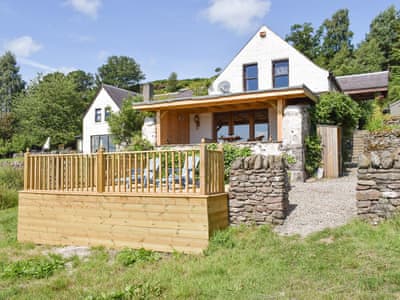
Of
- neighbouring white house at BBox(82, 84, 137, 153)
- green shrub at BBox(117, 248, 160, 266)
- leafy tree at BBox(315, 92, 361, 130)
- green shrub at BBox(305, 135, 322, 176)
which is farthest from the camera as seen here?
neighbouring white house at BBox(82, 84, 137, 153)

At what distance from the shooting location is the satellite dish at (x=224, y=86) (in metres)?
16.4

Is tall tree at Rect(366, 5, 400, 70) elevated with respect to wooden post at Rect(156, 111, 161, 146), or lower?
elevated

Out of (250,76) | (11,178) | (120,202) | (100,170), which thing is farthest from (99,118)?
(120,202)

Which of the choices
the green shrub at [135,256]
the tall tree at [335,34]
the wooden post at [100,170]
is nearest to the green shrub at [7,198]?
the wooden post at [100,170]

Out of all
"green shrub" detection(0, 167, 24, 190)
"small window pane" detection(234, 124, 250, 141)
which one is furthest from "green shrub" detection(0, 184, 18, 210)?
"small window pane" detection(234, 124, 250, 141)

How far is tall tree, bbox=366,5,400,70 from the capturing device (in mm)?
36094

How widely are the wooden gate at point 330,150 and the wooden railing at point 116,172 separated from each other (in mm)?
5965

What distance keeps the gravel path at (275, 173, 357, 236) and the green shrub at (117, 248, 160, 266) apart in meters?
2.26

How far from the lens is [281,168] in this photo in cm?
650

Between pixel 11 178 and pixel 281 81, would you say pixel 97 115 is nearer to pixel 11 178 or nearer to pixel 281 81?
pixel 11 178

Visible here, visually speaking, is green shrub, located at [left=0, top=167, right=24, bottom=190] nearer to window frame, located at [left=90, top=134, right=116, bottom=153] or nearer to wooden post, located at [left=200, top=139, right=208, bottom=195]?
wooden post, located at [left=200, top=139, right=208, bottom=195]

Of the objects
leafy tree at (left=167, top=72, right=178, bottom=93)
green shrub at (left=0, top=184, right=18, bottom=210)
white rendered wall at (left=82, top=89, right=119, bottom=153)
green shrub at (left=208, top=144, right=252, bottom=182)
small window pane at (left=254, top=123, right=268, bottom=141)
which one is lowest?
green shrub at (left=0, top=184, right=18, bottom=210)

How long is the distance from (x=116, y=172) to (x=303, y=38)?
36415 millimetres

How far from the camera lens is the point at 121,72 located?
200 ft
